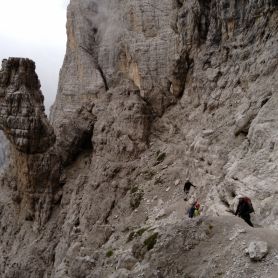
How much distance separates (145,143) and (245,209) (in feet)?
65.7

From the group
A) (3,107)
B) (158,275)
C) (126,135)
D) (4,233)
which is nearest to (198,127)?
(126,135)

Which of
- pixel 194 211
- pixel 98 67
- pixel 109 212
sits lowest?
pixel 109 212

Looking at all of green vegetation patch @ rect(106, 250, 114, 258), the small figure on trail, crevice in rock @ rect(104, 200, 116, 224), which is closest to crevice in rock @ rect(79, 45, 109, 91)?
crevice in rock @ rect(104, 200, 116, 224)

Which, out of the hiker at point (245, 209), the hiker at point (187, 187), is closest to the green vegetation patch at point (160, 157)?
the hiker at point (187, 187)

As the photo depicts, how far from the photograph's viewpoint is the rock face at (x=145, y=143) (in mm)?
16953

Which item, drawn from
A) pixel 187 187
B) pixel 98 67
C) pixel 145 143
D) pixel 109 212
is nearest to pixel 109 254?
pixel 187 187

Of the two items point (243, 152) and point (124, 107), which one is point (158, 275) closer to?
point (243, 152)

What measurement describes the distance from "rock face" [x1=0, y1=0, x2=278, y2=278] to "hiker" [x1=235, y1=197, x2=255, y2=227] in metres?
0.45

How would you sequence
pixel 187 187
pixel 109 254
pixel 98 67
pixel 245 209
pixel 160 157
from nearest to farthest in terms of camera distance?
pixel 245 209, pixel 109 254, pixel 187 187, pixel 160 157, pixel 98 67

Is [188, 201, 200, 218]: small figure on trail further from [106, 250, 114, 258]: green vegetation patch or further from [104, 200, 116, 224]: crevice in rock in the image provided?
[104, 200, 116, 224]: crevice in rock

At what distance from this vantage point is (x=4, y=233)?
4269 centimetres

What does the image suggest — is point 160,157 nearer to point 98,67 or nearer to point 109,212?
point 109,212

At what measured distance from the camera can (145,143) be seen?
35938 millimetres

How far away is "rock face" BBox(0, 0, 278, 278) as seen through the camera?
17.0 meters
